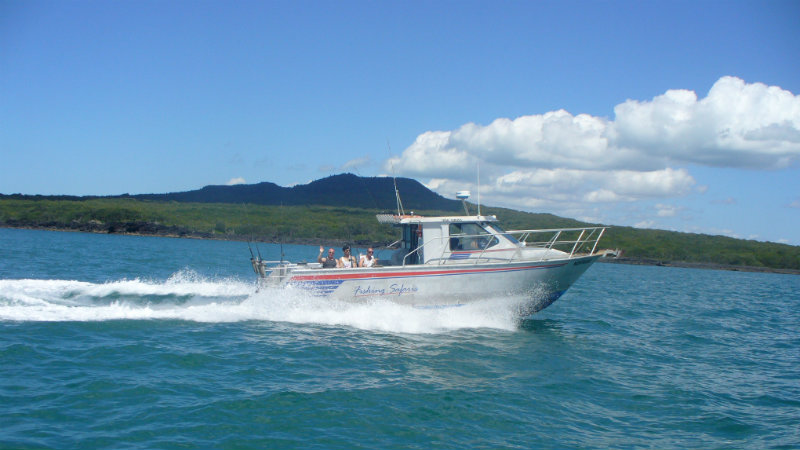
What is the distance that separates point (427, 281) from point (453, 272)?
66cm

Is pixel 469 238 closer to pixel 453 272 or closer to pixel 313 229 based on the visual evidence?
pixel 453 272

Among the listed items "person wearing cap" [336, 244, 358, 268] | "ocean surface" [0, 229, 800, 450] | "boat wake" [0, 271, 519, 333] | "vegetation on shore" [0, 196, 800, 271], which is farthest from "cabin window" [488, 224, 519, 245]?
"vegetation on shore" [0, 196, 800, 271]

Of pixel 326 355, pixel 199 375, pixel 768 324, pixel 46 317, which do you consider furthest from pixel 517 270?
pixel 768 324

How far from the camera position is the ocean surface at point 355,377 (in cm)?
634

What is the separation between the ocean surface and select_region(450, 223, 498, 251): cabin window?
1.55 metres

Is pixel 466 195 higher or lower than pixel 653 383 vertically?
higher

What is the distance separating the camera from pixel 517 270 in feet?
41.0

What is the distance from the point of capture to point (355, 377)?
27.8ft

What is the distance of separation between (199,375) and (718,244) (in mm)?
92989

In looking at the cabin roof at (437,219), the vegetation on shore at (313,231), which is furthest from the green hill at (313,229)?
the cabin roof at (437,219)

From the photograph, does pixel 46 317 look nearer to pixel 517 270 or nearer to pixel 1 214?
pixel 517 270

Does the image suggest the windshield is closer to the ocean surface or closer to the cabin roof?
the cabin roof

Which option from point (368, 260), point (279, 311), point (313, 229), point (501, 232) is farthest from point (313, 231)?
point (501, 232)

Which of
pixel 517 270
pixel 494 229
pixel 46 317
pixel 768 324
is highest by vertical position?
pixel 494 229
